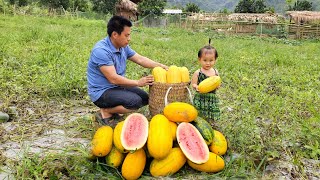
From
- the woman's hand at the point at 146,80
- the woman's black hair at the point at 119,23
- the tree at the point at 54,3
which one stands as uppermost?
the tree at the point at 54,3

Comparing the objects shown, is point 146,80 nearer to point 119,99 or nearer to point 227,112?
point 119,99

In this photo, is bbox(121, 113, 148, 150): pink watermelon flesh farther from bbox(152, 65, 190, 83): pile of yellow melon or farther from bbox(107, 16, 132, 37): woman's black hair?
bbox(107, 16, 132, 37): woman's black hair

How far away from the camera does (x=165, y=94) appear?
3.56 m

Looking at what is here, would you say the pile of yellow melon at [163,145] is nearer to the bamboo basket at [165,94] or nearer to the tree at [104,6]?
the bamboo basket at [165,94]

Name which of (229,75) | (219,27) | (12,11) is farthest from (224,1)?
(229,75)

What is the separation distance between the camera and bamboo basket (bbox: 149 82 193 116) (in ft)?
11.6

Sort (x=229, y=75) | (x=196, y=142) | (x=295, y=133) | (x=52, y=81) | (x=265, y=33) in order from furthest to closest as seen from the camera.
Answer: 1. (x=265, y=33)
2. (x=229, y=75)
3. (x=52, y=81)
4. (x=295, y=133)
5. (x=196, y=142)

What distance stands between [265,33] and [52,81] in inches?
931

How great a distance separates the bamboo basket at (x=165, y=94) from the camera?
354 centimetres

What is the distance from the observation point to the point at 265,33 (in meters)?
26.6

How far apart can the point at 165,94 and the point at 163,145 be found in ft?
2.59

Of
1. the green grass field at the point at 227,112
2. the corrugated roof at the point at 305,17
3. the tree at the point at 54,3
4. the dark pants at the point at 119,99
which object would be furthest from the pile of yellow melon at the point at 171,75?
the tree at the point at 54,3

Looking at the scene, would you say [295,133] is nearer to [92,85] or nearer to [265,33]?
[92,85]

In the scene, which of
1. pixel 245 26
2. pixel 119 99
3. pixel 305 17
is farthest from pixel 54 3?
pixel 119 99
